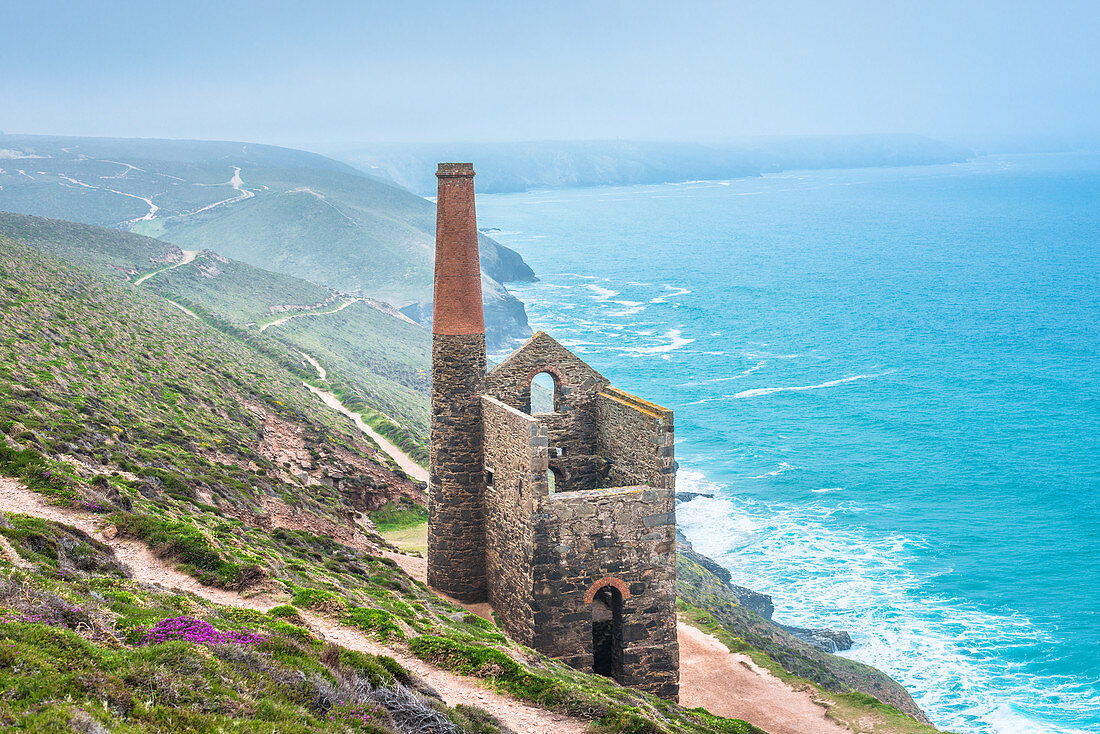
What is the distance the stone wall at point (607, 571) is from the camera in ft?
77.5

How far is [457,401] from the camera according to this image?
27250 millimetres

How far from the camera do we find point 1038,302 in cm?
12506

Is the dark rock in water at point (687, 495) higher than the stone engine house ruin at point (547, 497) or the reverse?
the reverse

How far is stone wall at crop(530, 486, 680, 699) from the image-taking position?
930 inches

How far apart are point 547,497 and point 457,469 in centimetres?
485

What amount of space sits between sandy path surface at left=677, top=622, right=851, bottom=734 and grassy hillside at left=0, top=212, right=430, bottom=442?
32357 mm

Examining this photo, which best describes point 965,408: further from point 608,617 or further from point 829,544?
point 608,617

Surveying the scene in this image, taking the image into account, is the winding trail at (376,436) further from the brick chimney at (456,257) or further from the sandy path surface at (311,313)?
the sandy path surface at (311,313)

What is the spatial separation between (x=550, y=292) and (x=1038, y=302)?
72.2 m

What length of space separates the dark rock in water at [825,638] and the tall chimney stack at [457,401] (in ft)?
73.8

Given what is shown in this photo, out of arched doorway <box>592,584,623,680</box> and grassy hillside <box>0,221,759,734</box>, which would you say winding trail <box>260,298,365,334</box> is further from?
arched doorway <box>592,584,623,680</box>

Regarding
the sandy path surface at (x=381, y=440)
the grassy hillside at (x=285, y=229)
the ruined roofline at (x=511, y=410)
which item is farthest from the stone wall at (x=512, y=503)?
the grassy hillside at (x=285, y=229)

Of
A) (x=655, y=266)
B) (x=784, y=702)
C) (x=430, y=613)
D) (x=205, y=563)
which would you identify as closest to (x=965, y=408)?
(x=784, y=702)

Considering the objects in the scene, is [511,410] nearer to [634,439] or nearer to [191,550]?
[634,439]
